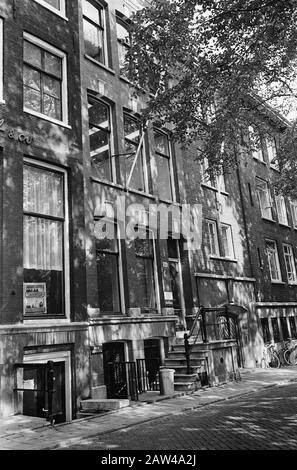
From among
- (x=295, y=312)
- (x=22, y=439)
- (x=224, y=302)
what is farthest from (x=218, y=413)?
(x=295, y=312)

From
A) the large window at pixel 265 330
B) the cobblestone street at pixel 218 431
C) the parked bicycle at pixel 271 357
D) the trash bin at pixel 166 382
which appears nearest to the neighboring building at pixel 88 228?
the parked bicycle at pixel 271 357

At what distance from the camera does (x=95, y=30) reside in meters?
16.3

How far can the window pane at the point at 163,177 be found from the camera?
1766cm

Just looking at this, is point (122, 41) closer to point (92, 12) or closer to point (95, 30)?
point (95, 30)

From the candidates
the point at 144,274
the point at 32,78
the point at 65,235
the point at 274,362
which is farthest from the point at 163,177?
the point at 274,362

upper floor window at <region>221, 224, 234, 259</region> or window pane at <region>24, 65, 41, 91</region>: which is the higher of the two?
window pane at <region>24, 65, 41, 91</region>

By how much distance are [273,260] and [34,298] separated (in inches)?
667

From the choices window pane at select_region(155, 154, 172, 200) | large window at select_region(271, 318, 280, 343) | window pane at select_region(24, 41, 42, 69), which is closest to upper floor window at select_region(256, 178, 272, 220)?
large window at select_region(271, 318, 280, 343)

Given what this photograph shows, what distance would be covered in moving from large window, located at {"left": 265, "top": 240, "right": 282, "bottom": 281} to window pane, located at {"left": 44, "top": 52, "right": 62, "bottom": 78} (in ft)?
50.1

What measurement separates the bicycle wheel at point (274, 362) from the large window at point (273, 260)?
4834 mm

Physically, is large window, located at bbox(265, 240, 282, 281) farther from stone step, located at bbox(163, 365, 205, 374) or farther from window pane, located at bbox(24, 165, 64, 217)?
window pane, located at bbox(24, 165, 64, 217)

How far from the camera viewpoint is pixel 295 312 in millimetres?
25297

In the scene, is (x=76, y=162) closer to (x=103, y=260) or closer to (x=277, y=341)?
(x=103, y=260)

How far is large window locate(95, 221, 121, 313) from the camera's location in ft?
44.7
